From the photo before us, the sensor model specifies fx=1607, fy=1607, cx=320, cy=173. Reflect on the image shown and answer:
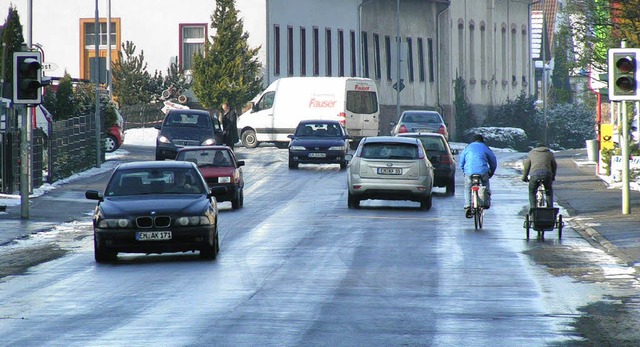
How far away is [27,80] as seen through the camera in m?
27.8

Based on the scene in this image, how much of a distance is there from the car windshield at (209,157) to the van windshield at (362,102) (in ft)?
79.6

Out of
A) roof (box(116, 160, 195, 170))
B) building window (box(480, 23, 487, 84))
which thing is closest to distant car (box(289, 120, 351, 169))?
roof (box(116, 160, 195, 170))

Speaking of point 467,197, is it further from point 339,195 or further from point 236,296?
point 236,296

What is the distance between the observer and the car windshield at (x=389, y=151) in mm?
32375

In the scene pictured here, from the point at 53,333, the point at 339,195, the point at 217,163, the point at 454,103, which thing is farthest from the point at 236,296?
the point at 454,103

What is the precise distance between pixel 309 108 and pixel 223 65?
8.89 m

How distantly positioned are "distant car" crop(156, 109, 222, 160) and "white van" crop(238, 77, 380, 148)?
933 cm

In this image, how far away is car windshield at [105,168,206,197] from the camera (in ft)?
71.9

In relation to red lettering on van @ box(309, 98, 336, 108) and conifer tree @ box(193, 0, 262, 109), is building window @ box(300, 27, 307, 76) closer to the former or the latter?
conifer tree @ box(193, 0, 262, 109)

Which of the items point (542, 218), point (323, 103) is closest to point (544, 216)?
point (542, 218)

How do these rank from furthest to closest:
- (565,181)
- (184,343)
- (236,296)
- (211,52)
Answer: (211,52), (565,181), (236,296), (184,343)

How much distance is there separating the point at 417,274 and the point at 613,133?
2409cm

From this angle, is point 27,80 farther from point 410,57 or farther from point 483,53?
point 483,53

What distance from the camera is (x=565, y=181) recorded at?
41469 millimetres
